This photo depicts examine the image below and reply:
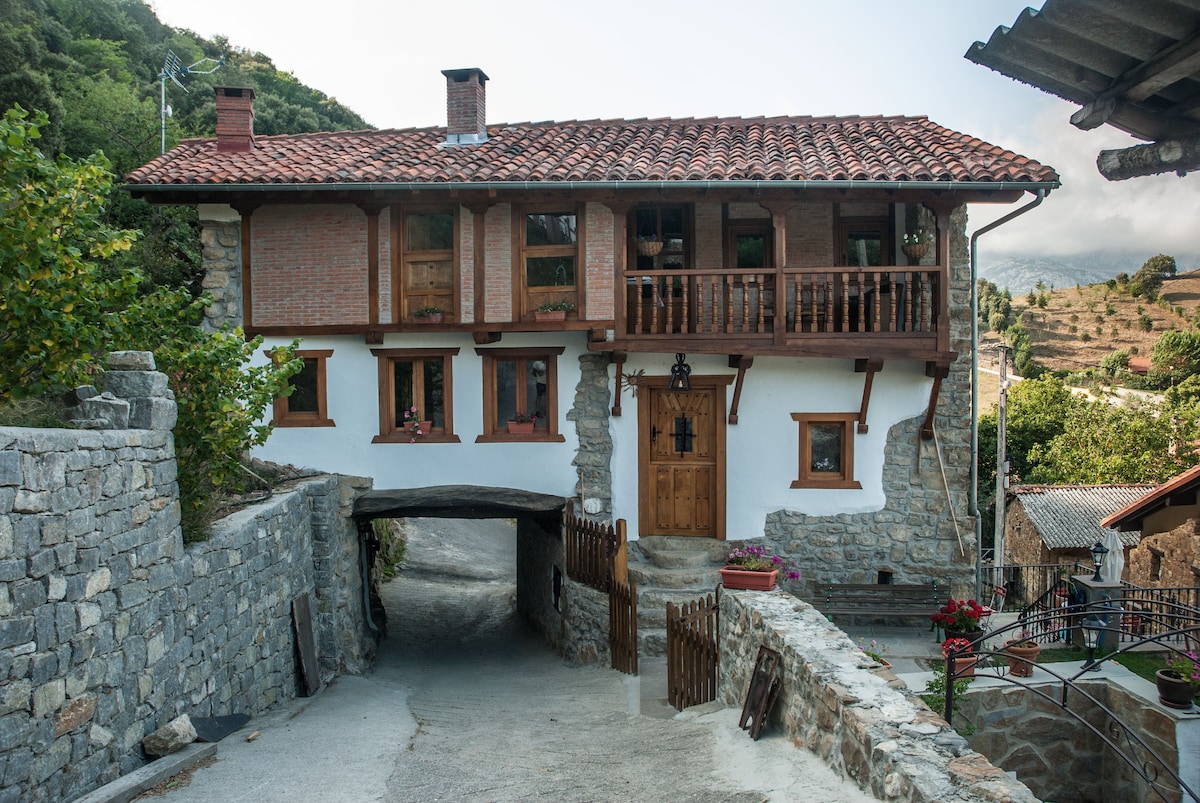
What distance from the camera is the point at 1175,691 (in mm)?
8445

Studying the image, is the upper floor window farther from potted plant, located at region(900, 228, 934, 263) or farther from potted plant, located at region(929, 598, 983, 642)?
potted plant, located at region(929, 598, 983, 642)

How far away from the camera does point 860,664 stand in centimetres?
569

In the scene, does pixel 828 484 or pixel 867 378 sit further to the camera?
pixel 828 484

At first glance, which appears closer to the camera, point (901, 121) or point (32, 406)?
point (32, 406)

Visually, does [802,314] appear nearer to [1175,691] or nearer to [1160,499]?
[1175,691]

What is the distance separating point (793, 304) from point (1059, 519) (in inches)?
617

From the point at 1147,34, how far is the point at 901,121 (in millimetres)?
12300

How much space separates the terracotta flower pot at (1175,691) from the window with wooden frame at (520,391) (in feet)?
24.2

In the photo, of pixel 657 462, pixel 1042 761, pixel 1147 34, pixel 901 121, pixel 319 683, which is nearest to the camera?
pixel 1147 34

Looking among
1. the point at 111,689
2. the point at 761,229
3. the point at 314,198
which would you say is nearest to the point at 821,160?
the point at 761,229

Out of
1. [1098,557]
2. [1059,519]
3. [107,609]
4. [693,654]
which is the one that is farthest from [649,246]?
[1059,519]

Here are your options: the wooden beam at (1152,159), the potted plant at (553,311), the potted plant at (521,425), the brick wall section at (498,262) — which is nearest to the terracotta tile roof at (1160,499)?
the potted plant at (553,311)

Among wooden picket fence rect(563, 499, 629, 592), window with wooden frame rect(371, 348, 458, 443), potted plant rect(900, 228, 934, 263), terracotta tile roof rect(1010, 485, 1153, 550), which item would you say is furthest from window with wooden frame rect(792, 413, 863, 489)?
terracotta tile roof rect(1010, 485, 1153, 550)

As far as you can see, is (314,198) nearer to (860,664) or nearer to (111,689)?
(111,689)
